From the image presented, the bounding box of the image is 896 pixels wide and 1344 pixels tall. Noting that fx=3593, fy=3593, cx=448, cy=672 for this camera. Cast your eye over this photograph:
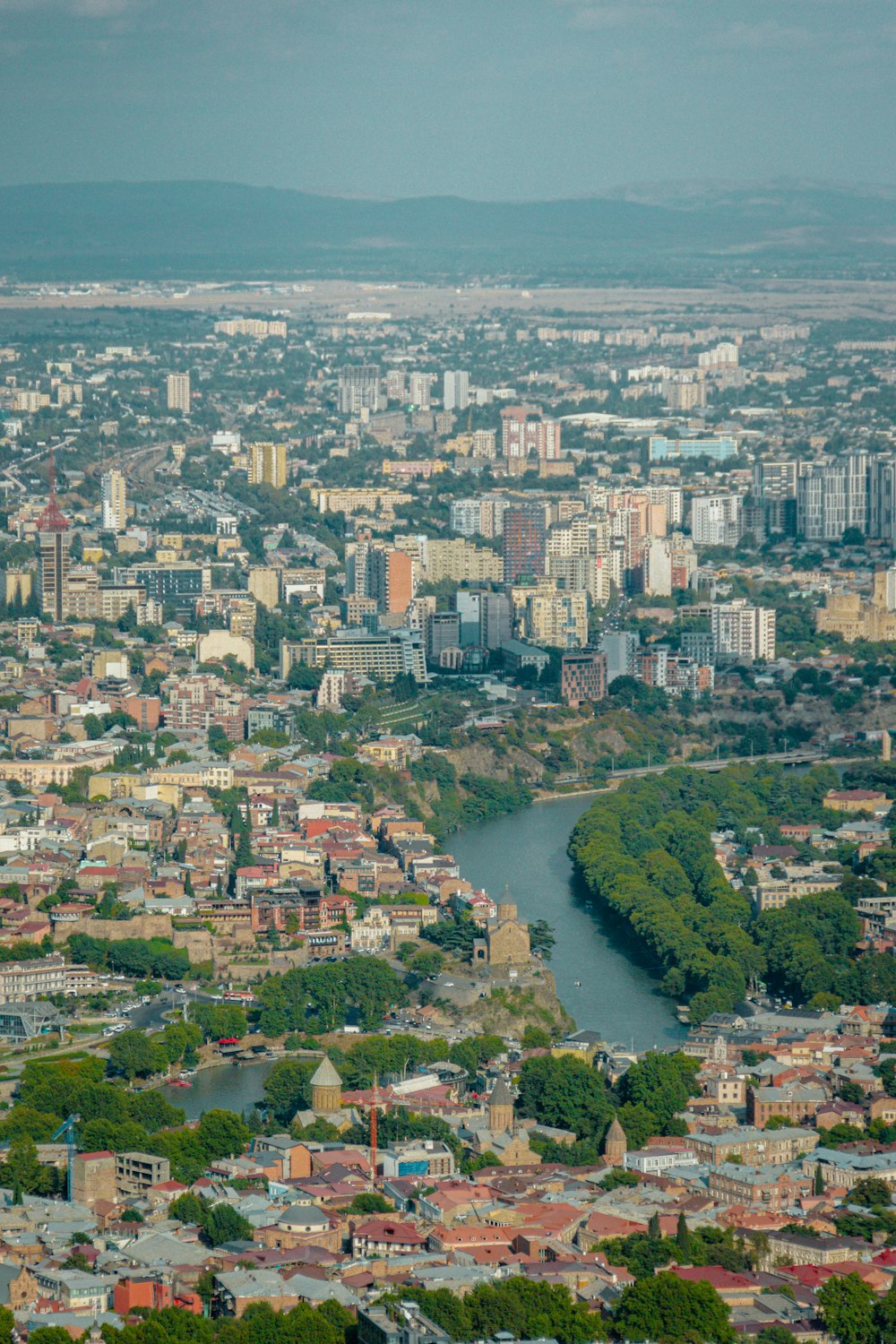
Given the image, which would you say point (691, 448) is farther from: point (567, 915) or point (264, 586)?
point (567, 915)

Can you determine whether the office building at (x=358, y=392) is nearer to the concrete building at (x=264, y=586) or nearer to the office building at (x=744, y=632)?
the concrete building at (x=264, y=586)

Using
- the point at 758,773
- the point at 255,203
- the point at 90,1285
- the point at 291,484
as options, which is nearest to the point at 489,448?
the point at 291,484

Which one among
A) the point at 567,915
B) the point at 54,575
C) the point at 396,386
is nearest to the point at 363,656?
the point at 54,575

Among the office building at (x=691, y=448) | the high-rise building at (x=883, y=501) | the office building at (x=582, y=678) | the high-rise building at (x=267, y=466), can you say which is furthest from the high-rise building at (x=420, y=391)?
the office building at (x=582, y=678)

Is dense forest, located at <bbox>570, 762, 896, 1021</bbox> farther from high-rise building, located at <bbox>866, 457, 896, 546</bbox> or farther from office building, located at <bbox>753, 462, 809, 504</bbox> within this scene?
office building, located at <bbox>753, 462, 809, 504</bbox>

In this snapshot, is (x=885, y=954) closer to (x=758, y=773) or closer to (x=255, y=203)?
(x=758, y=773)

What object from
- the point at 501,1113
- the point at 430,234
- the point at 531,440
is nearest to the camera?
the point at 501,1113
